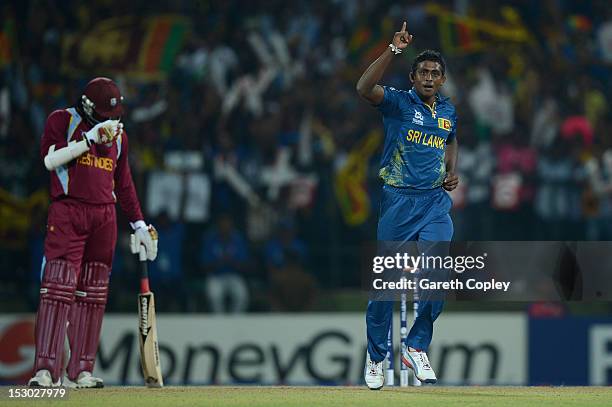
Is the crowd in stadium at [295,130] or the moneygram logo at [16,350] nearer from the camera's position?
the moneygram logo at [16,350]

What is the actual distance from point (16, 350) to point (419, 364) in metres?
6.44

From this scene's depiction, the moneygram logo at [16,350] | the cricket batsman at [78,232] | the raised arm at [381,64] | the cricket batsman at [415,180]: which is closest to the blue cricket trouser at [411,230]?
the cricket batsman at [415,180]

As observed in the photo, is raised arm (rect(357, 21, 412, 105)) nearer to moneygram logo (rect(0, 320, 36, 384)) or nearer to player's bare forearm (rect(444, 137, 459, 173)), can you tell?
player's bare forearm (rect(444, 137, 459, 173))

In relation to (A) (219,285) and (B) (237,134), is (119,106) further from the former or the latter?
(B) (237,134)

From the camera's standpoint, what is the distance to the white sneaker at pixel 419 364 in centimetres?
932

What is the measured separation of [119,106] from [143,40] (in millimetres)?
8423

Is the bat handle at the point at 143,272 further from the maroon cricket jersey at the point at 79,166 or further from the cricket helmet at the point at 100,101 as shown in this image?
the cricket helmet at the point at 100,101

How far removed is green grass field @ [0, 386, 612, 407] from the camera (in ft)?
29.0

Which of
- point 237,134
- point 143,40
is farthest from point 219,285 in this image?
point 143,40

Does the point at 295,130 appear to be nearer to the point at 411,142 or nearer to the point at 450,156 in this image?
the point at 450,156

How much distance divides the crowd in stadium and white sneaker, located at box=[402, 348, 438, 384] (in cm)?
531

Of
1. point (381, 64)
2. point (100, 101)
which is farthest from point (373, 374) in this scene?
point (100, 101)

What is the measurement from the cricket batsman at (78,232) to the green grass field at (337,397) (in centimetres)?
34

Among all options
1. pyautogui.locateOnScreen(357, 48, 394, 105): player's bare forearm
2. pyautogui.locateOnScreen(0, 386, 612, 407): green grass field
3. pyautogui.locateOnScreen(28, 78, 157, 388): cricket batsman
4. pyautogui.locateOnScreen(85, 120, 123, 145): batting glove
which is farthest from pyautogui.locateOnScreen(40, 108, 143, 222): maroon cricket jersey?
pyautogui.locateOnScreen(357, 48, 394, 105): player's bare forearm
